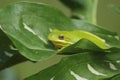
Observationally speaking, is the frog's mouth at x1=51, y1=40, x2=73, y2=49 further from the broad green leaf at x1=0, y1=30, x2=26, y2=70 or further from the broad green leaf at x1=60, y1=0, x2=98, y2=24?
the broad green leaf at x1=60, y1=0, x2=98, y2=24

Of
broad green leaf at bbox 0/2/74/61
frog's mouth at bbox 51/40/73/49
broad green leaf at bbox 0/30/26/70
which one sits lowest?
broad green leaf at bbox 0/30/26/70

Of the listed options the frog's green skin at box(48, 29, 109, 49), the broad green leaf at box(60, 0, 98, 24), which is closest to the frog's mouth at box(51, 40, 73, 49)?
the frog's green skin at box(48, 29, 109, 49)

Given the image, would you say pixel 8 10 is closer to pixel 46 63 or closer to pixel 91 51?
pixel 91 51

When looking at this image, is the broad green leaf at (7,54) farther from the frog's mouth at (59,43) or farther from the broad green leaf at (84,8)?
the broad green leaf at (84,8)

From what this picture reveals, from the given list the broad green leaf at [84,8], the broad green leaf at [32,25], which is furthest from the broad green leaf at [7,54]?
the broad green leaf at [84,8]

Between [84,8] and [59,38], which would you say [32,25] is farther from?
[84,8]

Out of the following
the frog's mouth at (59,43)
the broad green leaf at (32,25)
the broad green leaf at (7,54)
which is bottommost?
the broad green leaf at (7,54)

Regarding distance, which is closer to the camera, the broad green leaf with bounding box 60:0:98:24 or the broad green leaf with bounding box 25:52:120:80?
the broad green leaf with bounding box 25:52:120:80

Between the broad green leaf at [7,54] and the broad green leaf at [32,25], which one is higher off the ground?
the broad green leaf at [32,25]
